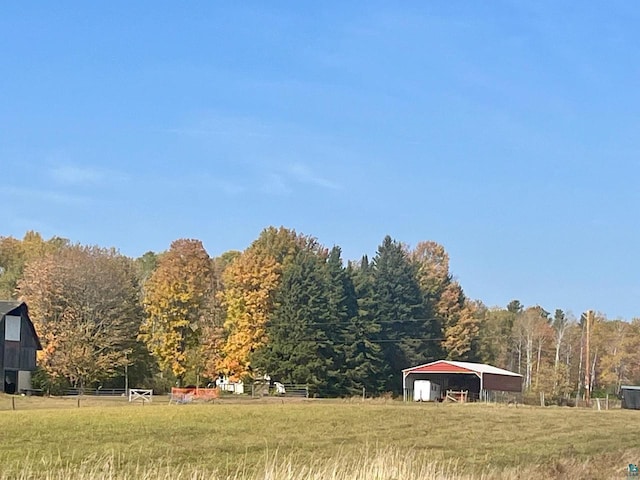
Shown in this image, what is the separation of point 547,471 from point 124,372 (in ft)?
193

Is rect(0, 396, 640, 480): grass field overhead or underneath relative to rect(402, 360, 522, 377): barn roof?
underneath

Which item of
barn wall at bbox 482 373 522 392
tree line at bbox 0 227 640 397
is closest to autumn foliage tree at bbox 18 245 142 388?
tree line at bbox 0 227 640 397

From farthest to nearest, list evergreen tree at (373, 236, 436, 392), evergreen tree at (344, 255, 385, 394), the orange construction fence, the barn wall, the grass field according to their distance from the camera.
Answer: evergreen tree at (373, 236, 436, 392), evergreen tree at (344, 255, 385, 394), the barn wall, the orange construction fence, the grass field

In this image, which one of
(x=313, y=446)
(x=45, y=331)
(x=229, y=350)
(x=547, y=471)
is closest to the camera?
(x=547, y=471)

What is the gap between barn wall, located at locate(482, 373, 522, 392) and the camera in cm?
7751

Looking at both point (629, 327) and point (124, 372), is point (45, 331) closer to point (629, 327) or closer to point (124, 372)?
point (124, 372)

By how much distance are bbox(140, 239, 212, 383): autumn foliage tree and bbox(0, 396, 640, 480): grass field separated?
79.5 ft

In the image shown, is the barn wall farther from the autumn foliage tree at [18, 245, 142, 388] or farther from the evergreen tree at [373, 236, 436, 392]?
the autumn foliage tree at [18, 245, 142, 388]

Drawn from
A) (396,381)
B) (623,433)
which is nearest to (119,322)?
(396,381)

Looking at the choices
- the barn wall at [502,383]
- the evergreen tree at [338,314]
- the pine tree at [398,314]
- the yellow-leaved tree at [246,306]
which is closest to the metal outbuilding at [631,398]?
the barn wall at [502,383]

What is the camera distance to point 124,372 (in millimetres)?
76500

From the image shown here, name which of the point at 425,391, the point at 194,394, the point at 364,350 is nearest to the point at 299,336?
the point at 364,350

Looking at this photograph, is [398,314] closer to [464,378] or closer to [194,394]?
[464,378]

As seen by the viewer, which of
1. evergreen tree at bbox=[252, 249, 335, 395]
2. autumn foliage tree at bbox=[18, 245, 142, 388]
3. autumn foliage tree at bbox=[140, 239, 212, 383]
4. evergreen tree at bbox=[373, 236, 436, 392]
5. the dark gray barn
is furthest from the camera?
evergreen tree at bbox=[373, 236, 436, 392]
